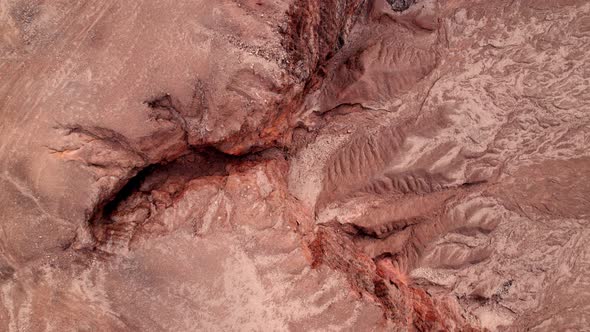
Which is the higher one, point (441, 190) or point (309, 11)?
point (309, 11)

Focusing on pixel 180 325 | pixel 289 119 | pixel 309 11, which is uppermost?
pixel 309 11

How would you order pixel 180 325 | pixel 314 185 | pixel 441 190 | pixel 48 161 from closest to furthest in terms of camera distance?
pixel 48 161, pixel 180 325, pixel 441 190, pixel 314 185

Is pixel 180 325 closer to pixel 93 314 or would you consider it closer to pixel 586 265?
pixel 93 314

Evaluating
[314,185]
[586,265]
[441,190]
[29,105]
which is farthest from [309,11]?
[586,265]

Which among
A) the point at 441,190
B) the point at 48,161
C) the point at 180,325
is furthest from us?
the point at 441,190

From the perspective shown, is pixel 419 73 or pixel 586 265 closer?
pixel 586 265

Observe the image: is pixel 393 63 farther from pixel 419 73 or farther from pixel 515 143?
pixel 515 143
